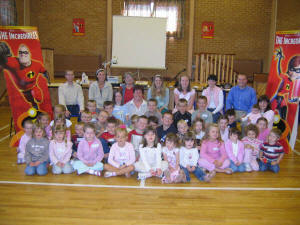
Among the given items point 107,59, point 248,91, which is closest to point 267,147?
point 248,91

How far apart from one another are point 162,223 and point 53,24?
10.7m

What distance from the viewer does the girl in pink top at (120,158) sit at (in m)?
3.58

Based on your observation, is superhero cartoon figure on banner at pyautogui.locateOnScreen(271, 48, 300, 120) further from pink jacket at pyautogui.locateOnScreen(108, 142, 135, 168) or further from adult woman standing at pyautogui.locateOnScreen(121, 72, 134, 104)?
pink jacket at pyautogui.locateOnScreen(108, 142, 135, 168)

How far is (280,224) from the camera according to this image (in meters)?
2.59

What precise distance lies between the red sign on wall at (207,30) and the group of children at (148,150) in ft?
26.4

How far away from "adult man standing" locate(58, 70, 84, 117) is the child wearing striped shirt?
3.02 metres

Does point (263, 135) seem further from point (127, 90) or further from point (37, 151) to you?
point (37, 151)

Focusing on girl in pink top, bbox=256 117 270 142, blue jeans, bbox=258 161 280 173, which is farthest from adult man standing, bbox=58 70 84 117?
blue jeans, bbox=258 161 280 173

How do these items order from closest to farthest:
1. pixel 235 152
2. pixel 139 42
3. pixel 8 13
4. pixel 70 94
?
pixel 235 152 → pixel 70 94 → pixel 8 13 → pixel 139 42

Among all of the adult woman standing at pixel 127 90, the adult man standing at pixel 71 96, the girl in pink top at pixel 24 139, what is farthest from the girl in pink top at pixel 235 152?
the girl in pink top at pixel 24 139

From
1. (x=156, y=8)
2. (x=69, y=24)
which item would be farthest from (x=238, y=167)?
(x=69, y=24)

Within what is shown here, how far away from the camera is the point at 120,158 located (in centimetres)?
362

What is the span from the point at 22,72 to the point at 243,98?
3.72 m

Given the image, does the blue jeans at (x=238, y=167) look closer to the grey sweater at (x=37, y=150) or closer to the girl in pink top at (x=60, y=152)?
the girl in pink top at (x=60, y=152)
